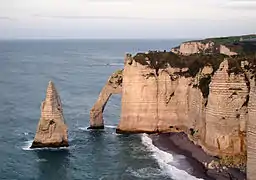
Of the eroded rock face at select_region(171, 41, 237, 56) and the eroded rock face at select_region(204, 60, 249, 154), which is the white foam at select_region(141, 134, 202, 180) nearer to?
the eroded rock face at select_region(204, 60, 249, 154)

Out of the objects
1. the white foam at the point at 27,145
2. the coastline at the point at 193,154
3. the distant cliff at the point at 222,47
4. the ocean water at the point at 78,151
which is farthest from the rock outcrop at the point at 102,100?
the distant cliff at the point at 222,47

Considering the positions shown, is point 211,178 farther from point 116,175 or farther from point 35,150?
point 35,150

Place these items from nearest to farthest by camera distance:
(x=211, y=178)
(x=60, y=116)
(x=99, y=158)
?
(x=211, y=178) < (x=99, y=158) < (x=60, y=116)

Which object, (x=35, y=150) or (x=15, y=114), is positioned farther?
(x=15, y=114)

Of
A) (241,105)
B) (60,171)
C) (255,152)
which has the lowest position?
(60,171)

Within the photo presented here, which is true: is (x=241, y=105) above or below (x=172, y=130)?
above

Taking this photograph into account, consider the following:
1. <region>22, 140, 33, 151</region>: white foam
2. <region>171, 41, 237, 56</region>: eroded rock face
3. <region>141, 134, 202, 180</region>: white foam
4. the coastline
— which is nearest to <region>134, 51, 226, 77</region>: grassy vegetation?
the coastline

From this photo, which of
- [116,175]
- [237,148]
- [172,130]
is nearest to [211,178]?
[237,148]
